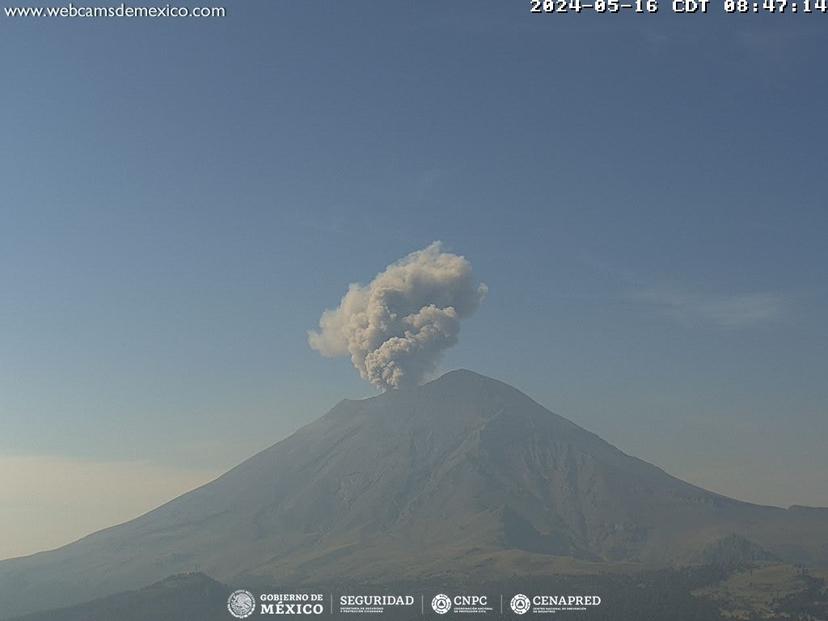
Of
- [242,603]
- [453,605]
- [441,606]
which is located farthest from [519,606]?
[242,603]

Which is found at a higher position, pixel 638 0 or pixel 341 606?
pixel 638 0

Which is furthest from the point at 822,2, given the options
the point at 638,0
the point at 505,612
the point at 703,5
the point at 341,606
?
the point at 341,606

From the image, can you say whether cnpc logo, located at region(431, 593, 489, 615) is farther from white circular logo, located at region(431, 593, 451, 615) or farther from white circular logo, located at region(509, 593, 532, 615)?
white circular logo, located at region(509, 593, 532, 615)

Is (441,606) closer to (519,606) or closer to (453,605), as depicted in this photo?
(453,605)

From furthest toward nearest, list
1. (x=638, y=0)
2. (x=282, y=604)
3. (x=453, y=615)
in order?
(x=453, y=615), (x=282, y=604), (x=638, y=0)

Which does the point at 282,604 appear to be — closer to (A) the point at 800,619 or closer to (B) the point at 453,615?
(B) the point at 453,615

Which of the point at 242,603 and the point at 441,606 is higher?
the point at 242,603

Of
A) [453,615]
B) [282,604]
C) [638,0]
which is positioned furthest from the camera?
[453,615]

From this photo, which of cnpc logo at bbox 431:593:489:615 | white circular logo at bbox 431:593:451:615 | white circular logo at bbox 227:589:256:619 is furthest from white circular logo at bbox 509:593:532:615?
white circular logo at bbox 227:589:256:619
